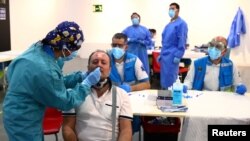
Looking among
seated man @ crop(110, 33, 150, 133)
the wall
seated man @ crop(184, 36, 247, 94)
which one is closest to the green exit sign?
the wall

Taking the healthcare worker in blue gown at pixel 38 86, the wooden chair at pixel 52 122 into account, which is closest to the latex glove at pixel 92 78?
the healthcare worker in blue gown at pixel 38 86

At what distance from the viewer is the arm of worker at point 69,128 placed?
207 centimetres

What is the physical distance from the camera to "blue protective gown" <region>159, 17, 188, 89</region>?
15.7 feet

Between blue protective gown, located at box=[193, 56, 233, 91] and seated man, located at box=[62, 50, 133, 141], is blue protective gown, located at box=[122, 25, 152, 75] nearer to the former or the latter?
blue protective gown, located at box=[193, 56, 233, 91]

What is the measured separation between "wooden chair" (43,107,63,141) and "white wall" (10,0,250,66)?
504cm

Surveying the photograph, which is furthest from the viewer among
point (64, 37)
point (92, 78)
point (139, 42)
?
point (139, 42)

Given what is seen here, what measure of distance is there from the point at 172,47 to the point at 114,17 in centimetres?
317

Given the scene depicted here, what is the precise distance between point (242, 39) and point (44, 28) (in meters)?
4.65

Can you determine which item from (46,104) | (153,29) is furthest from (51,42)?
(153,29)

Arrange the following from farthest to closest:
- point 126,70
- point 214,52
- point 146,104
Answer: point 126,70 < point 214,52 < point 146,104

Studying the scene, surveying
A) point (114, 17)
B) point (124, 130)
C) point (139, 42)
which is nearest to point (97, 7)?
point (114, 17)

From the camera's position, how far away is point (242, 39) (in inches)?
305

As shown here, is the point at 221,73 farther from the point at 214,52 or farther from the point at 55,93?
the point at 55,93

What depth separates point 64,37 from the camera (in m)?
1.90
